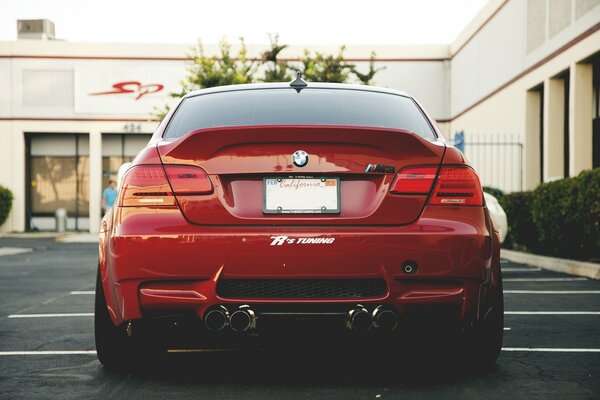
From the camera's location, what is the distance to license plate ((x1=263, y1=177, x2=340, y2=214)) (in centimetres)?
431

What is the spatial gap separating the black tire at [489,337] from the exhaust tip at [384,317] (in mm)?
681

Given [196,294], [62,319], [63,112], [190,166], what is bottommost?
[62,319]

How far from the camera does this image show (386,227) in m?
4.31

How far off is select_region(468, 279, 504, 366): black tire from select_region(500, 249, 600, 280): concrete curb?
266 inches

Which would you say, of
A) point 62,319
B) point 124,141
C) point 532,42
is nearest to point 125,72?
point 124,141

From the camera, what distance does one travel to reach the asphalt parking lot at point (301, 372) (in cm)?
443

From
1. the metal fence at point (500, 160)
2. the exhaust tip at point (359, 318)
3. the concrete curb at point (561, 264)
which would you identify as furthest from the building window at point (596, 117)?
the exhaust tip at point (359, 318)

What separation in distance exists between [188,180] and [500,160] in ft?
68.2

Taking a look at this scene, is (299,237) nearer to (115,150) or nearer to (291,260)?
(291,260)

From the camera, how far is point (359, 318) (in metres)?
4.29

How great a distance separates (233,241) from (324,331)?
614 millimetres

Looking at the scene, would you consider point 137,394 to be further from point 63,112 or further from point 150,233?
point 63,112

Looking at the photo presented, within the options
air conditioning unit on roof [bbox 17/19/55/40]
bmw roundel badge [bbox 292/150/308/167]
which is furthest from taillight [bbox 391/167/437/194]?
air conditioning unit on roof [bbox 17/19/55/40]

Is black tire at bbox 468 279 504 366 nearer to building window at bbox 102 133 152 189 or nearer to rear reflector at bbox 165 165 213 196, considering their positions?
rear reflector at bbox 165 165 213 196
